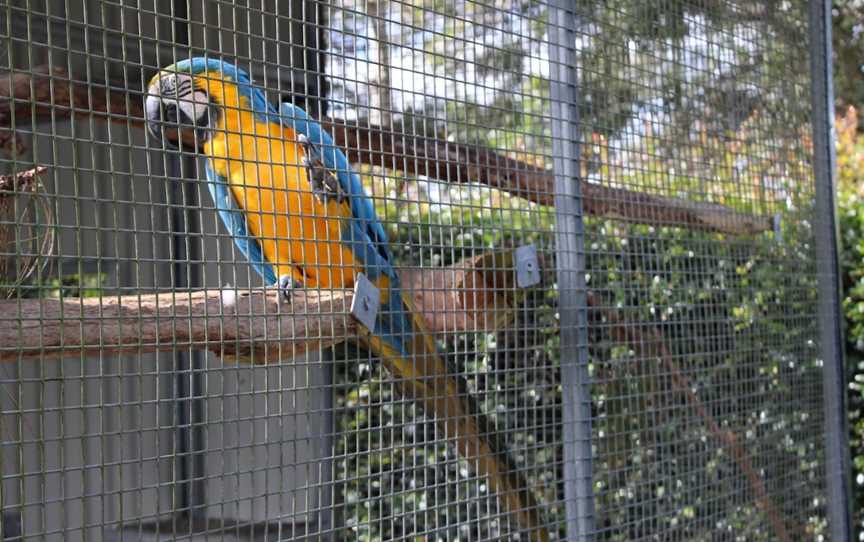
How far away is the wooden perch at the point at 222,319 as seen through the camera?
1055mm

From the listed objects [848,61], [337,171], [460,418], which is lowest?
[460,418]

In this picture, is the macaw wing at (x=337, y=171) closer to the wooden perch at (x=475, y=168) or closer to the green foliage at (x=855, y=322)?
the wooden perch at (x=475, y=168)

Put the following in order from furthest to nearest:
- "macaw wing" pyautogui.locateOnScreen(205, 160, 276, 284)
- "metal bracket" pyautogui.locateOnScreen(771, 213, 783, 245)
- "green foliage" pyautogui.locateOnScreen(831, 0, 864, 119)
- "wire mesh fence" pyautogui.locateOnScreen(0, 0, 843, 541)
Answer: "green foliage" pyautogui.locateOnScreen(831, 0, 864, 119)
"metal bracket" pyautogui.locateOnScreen(771, 213, 783, 245)
"macaw wing" pyautogui.locateOnScreen(205, 160, 276, 284)
"wire mesh fence" pyautogui.locateOnScreen(0, 0, 843, 541)

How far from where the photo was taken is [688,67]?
6.29 ft

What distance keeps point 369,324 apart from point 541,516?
0.57 m

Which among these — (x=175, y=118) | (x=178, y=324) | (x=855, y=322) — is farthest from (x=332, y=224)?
(x=855, y=322)

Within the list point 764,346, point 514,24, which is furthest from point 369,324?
point 764,346

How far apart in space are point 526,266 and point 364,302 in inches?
14.6

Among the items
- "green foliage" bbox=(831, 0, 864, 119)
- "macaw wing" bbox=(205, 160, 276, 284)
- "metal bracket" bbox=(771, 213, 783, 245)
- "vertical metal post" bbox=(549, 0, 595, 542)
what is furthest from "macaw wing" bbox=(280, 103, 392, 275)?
"green foliage" bbox=(831, 0, 864, 119)

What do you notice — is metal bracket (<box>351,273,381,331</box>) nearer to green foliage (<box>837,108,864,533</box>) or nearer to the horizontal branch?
the horizontal branch

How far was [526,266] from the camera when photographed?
1596mm

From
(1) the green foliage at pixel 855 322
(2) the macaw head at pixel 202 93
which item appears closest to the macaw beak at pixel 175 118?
(2) the macaw head at pixel 202 93

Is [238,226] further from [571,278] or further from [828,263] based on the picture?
[828,263]

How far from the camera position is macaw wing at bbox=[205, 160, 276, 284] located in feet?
5.79
